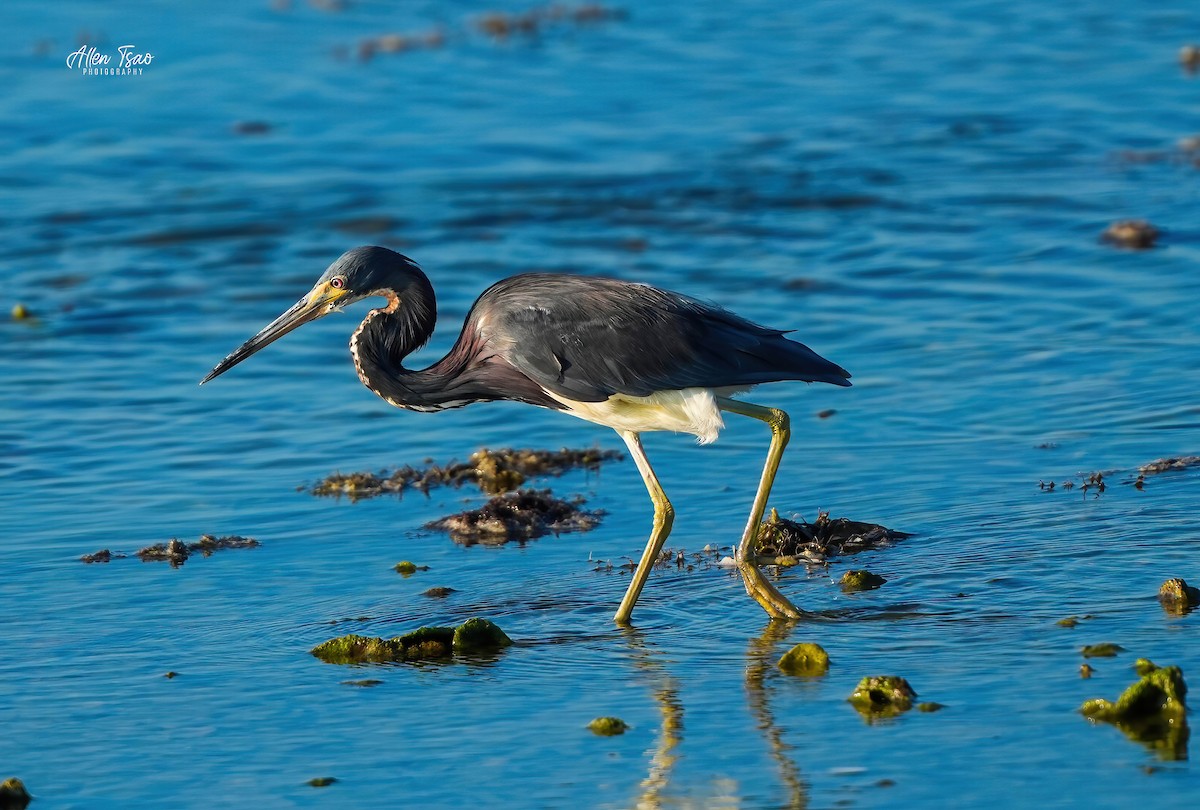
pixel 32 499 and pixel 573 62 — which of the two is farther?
pixel 573 62

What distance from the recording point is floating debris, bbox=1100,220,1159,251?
43.3 ft

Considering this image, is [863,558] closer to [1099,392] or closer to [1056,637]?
[1056,637]

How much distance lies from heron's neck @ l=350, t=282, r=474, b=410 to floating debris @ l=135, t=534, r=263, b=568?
123 cm

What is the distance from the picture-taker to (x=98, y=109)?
62.6 feet

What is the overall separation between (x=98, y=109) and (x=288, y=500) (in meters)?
11.2

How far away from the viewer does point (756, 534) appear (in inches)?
284

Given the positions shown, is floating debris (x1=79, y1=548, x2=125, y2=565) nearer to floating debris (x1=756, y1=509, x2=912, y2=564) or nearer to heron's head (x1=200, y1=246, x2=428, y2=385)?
heron's head (x1=200, y1=246, x2=428, y2=385)

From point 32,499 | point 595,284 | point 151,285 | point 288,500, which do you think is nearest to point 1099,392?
point 595,284

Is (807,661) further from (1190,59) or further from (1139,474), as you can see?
(1190,59)

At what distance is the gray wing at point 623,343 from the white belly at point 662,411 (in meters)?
0.08

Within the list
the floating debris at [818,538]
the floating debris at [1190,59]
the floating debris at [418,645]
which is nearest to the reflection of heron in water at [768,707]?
the floating debris at [818,538]

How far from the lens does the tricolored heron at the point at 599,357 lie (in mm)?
7363

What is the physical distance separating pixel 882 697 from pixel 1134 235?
8.27 metres

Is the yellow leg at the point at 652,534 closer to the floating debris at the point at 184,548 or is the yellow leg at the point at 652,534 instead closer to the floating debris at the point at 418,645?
the floating debris at the point at 418,645
